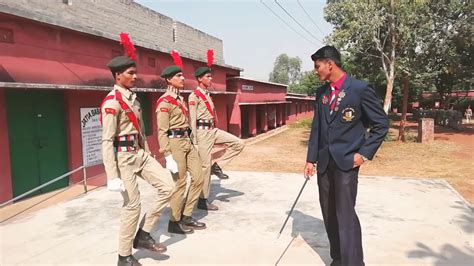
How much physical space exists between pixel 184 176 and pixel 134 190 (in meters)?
1.08

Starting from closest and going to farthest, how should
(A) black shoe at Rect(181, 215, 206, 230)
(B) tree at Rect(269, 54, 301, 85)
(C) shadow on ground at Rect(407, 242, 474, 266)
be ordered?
(C) shadow on ground at Rect(407, 242, 474, 266)
(A) black shoe at Rect(181, 215, 206, 230)
(B) tree at Rect(269, 54, 301, 85)

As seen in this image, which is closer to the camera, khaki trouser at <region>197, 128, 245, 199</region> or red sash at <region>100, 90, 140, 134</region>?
red sash at <region>100, 90, 140, 134</region>

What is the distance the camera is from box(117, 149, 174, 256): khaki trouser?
352 centimetres

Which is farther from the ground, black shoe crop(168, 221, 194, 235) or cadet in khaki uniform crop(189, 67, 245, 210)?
cadet in khaki uniform crop(189, 67, 245, 210)

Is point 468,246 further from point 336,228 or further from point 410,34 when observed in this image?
point 410,34

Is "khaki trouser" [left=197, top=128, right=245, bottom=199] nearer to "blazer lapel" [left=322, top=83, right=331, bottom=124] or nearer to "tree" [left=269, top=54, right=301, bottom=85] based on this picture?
"blazer lapel" [left=322, top=83, right=331, bottom=124]

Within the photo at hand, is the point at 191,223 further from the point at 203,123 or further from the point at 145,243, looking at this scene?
the point at 203,123

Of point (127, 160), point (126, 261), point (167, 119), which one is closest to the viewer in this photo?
point (126, 261)

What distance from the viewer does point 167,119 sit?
14.8 feet

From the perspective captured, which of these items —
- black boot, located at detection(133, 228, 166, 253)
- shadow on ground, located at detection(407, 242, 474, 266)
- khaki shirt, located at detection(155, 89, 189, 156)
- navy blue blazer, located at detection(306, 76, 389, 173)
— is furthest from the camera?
khaki shirt, located at detection(155, 89, 189, 156)

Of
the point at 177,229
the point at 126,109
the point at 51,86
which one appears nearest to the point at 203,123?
the point at 177,229

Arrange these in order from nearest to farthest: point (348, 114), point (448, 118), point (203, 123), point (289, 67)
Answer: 1. point (348, 114)
2. point (203, 123)
3. point (448, 118)
4. point (289, 67)

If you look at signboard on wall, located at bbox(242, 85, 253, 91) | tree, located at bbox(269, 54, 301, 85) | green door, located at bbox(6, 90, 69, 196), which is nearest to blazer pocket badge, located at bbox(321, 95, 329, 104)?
green door, located at bbox(6, 90, 69, 196)

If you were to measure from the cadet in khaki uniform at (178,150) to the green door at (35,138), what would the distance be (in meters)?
3.76
